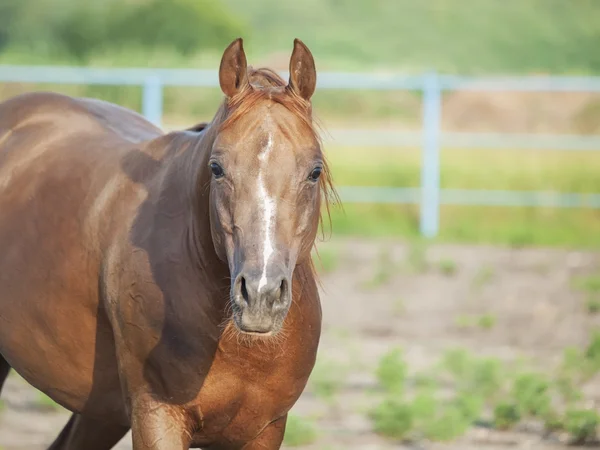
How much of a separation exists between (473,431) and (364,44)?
19137 mm

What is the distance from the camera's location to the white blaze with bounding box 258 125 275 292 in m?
2.68

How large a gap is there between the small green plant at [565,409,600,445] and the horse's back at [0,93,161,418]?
2.65 metres

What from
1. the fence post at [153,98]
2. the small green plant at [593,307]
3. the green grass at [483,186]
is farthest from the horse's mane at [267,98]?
the fence post at [153,98]

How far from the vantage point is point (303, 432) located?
16.8 ft

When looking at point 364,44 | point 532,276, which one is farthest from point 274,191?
point 364,44

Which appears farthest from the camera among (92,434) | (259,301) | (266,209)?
(92,434)

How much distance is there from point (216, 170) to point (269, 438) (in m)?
1.02

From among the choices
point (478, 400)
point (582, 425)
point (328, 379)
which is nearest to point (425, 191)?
point (328, 379)

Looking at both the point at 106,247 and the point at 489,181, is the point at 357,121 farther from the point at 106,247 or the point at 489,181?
the point at 106,247

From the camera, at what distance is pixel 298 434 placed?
16.7ft

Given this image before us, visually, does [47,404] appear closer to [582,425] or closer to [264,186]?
[582,425]

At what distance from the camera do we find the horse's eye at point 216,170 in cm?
284

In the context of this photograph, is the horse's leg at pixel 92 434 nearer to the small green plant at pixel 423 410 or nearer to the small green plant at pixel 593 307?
the small green plant at pixel 423 410

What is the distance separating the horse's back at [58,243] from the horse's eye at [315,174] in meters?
0.83
